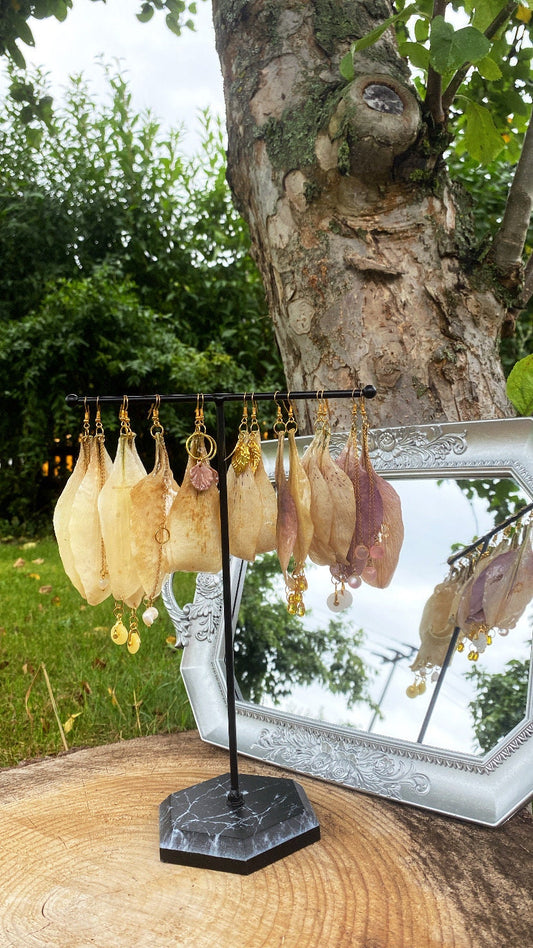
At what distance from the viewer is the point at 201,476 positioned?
3.23 ft

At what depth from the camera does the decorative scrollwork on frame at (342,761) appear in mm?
1063

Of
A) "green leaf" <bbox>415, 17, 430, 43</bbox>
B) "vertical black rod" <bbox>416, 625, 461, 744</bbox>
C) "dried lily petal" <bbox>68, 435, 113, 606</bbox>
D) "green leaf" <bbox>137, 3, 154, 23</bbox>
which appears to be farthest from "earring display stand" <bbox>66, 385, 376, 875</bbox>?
"green leaf" <bbox>137, 3, 154, 23</bbox>

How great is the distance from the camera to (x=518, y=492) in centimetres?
110

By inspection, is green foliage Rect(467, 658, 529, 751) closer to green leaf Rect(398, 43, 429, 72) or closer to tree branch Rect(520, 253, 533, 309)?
tree branch Rect(520, 253, 533, 309)

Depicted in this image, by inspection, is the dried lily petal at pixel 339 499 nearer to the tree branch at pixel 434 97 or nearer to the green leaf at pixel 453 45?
the green leaf at pixel 453 45

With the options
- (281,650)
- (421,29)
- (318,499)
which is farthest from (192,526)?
(421,29)

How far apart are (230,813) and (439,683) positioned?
1.31 feet

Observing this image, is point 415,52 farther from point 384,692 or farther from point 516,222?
point 384,692

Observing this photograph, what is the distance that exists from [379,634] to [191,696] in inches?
16.6

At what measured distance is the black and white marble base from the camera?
0.92 m

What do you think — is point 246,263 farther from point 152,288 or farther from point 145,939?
point 145,939

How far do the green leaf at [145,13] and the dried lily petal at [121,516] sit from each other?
192cm

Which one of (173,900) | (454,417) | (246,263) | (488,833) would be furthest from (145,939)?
(246,263)

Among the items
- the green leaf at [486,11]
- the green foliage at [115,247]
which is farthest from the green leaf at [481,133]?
the green foliage at [115,247]
